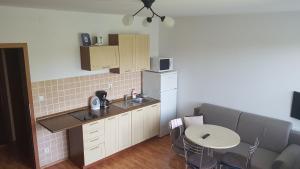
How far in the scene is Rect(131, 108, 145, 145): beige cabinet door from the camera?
179 inches

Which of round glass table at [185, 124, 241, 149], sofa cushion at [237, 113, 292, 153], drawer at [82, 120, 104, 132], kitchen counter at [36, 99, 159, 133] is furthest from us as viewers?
drawer at [82, 120, 104, 132]

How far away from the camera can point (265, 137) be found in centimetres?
384

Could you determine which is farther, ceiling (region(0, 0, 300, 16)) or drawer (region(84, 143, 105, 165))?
drawer (region(84, 143, 105, 165))

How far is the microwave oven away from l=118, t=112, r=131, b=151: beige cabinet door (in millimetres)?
1134

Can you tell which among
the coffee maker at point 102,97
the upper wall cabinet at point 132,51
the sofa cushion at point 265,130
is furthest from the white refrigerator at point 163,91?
the sofa cushion at point 265,130

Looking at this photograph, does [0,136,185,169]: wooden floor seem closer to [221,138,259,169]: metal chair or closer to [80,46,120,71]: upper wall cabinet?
[221,138,259,169]: metal chair

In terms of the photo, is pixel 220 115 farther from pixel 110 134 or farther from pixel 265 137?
pixel 110 134

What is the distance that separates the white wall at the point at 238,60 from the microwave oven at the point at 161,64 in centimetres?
24

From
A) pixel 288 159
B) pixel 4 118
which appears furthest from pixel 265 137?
pixel 4 118

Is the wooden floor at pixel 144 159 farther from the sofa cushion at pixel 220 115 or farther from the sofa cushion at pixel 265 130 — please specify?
the sofa cushion at pixel 265 130

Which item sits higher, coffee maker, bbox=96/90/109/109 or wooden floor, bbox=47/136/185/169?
coffee maker, bbox=96/90/109/109

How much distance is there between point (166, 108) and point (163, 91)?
0.42m

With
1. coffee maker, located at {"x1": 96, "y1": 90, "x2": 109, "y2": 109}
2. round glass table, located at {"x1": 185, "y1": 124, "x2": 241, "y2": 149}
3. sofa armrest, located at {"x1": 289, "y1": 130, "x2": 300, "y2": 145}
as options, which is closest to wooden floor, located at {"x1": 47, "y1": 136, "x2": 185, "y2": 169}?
round glass table, located at {"x1": 185, "y1": 124, "x2": 241, "y2": 149}

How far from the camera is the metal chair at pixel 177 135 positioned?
13.0 feet
